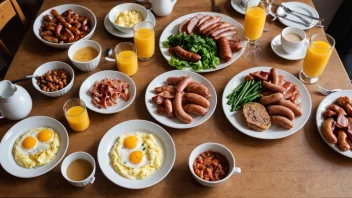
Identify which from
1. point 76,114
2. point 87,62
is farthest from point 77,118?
point 87,62

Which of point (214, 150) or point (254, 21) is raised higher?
point (254, 21)

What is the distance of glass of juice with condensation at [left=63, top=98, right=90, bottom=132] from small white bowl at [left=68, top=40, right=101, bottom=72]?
41cm

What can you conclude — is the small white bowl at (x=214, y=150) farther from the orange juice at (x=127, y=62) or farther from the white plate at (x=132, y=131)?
the orange juice at (x=127, y=62)

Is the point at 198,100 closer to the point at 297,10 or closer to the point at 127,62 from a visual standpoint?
the point at 127,62

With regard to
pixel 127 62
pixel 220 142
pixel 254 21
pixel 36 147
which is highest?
pixel 254 21

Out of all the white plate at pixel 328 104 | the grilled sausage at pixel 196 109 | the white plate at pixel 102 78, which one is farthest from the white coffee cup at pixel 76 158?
the white plate at pixel 328 104

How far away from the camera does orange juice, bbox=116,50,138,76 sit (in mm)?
2547

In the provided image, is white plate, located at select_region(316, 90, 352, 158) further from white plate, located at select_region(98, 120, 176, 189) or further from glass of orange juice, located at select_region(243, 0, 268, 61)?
white plate, located at select_region(98, 120, 176, 189)

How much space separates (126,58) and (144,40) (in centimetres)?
21

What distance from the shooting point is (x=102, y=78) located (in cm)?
259

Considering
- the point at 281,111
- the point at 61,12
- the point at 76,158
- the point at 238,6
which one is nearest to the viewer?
the point at 76,158

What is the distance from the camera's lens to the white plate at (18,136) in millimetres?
2045

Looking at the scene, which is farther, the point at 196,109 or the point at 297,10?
the point at 297,10

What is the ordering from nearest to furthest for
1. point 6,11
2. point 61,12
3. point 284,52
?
point 284,52, point 6,11, point 61,12
